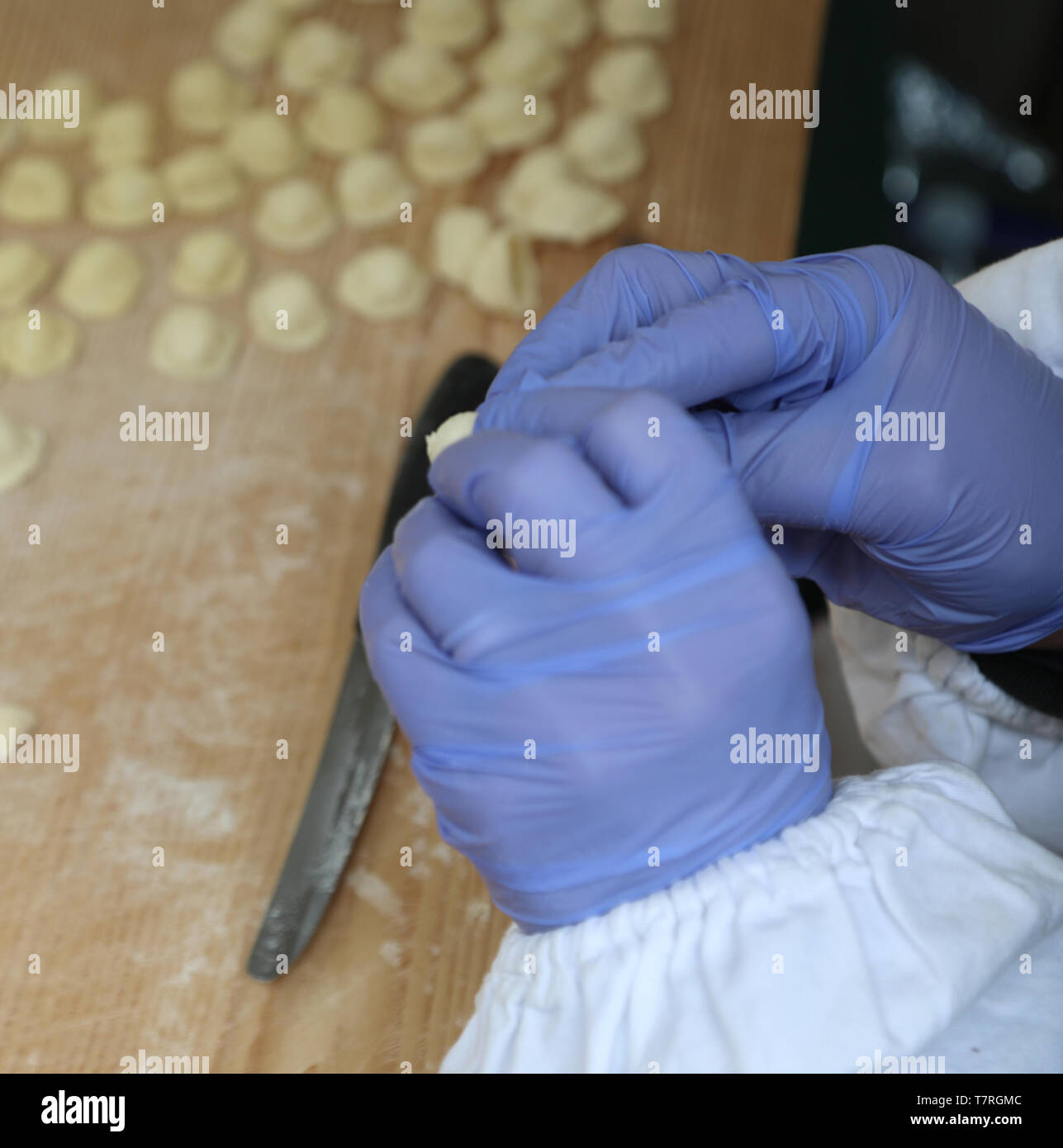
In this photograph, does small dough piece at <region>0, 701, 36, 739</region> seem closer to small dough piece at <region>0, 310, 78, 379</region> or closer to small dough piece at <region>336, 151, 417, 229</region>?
small dough piece at <region>0, 310, 78, 379</region>

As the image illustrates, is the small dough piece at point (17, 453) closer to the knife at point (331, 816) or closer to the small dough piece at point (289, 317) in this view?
the small dough piece at point (289, 317)

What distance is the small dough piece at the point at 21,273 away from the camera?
1.03 meters

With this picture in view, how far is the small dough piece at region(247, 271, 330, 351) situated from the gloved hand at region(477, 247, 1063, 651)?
0.46m

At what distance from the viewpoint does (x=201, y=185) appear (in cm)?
110

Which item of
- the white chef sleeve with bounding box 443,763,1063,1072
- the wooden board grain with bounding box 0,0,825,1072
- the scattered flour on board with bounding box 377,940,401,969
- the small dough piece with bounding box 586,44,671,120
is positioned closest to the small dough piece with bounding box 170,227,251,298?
the wooden board grain with bounding box 0,0,825,1072

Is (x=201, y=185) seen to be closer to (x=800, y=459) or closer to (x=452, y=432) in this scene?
(x=452, y=432)

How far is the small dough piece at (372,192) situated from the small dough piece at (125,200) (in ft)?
0.69

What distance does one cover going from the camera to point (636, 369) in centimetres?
59


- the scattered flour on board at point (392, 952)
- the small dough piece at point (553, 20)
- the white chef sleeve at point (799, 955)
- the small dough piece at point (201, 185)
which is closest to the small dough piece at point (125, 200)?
the small dough piece at point (201, 185)

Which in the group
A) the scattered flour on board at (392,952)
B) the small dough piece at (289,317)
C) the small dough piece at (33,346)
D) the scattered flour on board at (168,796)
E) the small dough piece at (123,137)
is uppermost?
the small dough piece at (123,137)

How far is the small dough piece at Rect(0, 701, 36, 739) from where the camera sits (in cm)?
83

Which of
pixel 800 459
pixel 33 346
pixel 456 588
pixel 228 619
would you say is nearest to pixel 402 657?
pixel 456 588

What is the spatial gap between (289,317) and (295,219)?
0.13 meters
